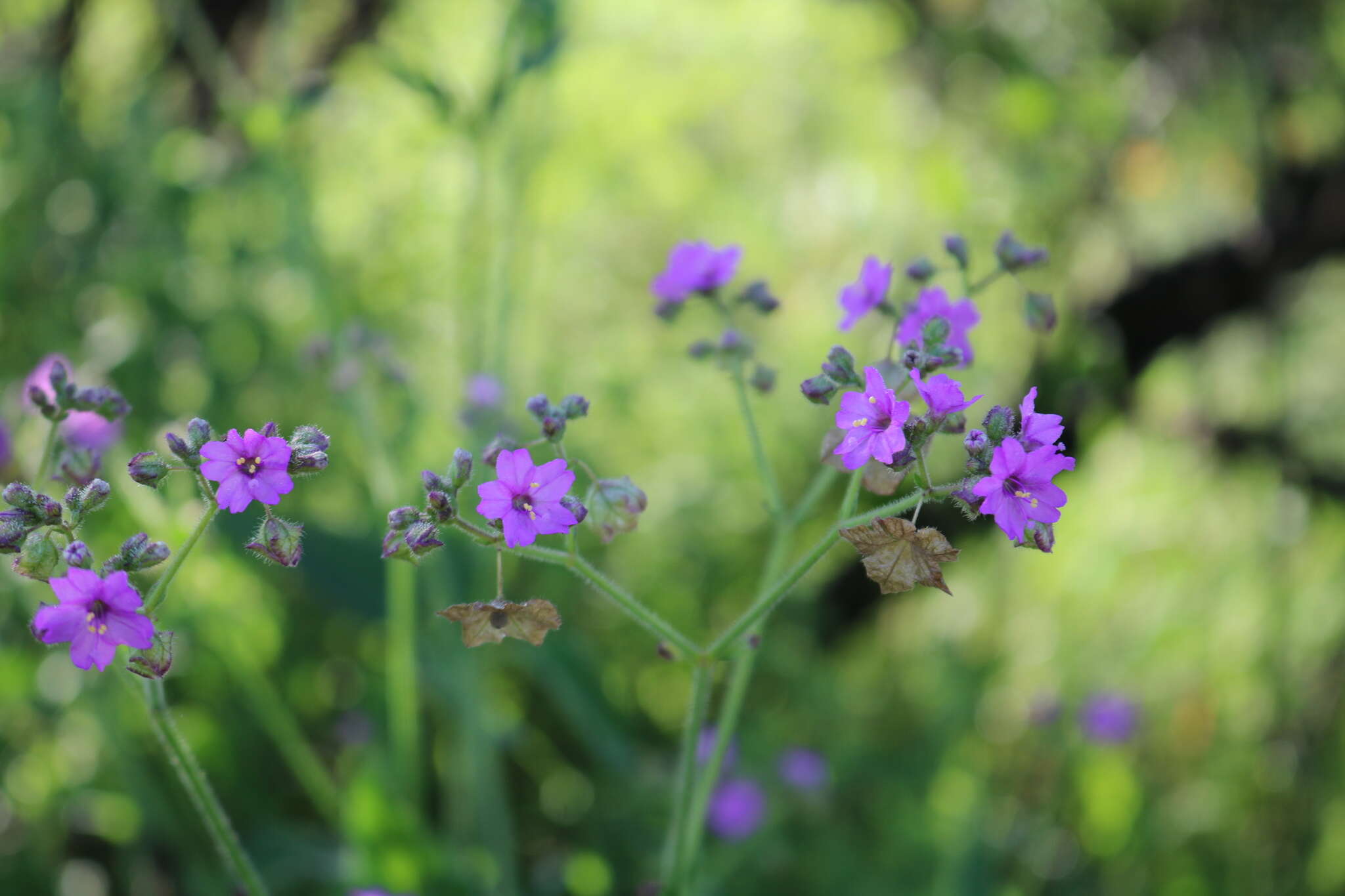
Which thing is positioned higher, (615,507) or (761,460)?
(761,460)

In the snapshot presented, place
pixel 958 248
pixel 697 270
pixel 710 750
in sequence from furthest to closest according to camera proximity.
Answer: pixel 710 750, pixel 697 270, pixel 958 248

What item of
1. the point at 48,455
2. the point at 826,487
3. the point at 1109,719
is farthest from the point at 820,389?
the point at 1109,719

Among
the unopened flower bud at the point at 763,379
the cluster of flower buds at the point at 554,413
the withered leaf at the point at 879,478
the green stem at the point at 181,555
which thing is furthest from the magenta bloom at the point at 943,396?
the green stem at the point at 181,555

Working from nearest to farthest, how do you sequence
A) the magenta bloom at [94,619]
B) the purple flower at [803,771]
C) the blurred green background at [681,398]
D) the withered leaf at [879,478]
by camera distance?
the magenta bloom at [94,619] → the withered leaf at [879,478] → the blurred green background at [681,398] → the purple flower at [803,771]

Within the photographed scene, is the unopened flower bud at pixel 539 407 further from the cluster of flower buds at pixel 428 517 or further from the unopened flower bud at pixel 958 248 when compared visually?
the unopened flower bud at pixel 958 248

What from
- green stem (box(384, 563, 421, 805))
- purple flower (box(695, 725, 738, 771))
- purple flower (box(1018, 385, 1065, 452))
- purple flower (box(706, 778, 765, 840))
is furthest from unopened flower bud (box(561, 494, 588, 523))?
purple flower (box(706, 778, 765, 840))

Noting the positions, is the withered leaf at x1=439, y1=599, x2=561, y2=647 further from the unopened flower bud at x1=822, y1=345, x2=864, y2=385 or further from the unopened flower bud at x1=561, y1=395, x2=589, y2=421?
the unopened flower bud at x1=822, y1=345, x2=864, y2=385

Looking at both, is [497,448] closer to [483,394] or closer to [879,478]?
[879,478]

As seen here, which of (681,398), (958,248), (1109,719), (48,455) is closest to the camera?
(48,455)
